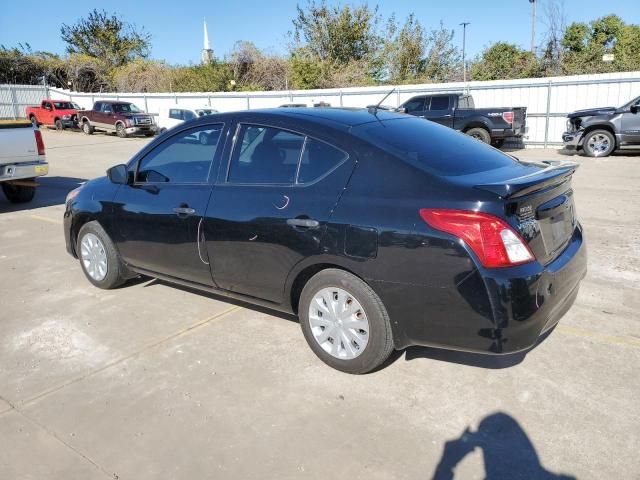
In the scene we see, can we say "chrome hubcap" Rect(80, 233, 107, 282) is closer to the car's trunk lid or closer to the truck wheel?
the car's trunk lid

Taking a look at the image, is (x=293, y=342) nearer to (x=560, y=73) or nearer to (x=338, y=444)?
(x=338, y=444)

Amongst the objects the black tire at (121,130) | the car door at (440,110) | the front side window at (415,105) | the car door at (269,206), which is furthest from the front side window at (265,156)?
the black tire at (121,130)

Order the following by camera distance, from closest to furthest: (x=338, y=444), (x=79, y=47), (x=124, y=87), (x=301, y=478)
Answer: (x=301, y=478)
(x=338, y=444)
(x=124, y=87)
(x=79, y=47)

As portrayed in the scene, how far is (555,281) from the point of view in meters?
3.10

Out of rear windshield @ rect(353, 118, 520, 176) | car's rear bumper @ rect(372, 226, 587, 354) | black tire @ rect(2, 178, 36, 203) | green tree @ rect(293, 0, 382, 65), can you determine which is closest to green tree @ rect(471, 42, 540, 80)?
green tree @ rect(293, 0, 382, 65)

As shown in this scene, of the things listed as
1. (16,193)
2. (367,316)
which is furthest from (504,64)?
(367,316)

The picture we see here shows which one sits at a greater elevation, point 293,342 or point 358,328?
point 358,328

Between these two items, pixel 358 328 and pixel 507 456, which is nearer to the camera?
pixel 507 456

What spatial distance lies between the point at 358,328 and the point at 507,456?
3.63 feet

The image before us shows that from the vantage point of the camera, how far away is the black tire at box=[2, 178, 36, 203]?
9.90 meters

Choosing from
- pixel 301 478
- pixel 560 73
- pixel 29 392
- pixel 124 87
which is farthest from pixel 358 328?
pixel 124 87

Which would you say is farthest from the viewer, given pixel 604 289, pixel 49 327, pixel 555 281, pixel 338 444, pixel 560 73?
pixel 560 73

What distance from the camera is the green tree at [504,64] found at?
1238 inches

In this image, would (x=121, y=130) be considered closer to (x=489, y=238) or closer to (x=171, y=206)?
(x=171, y=206)
